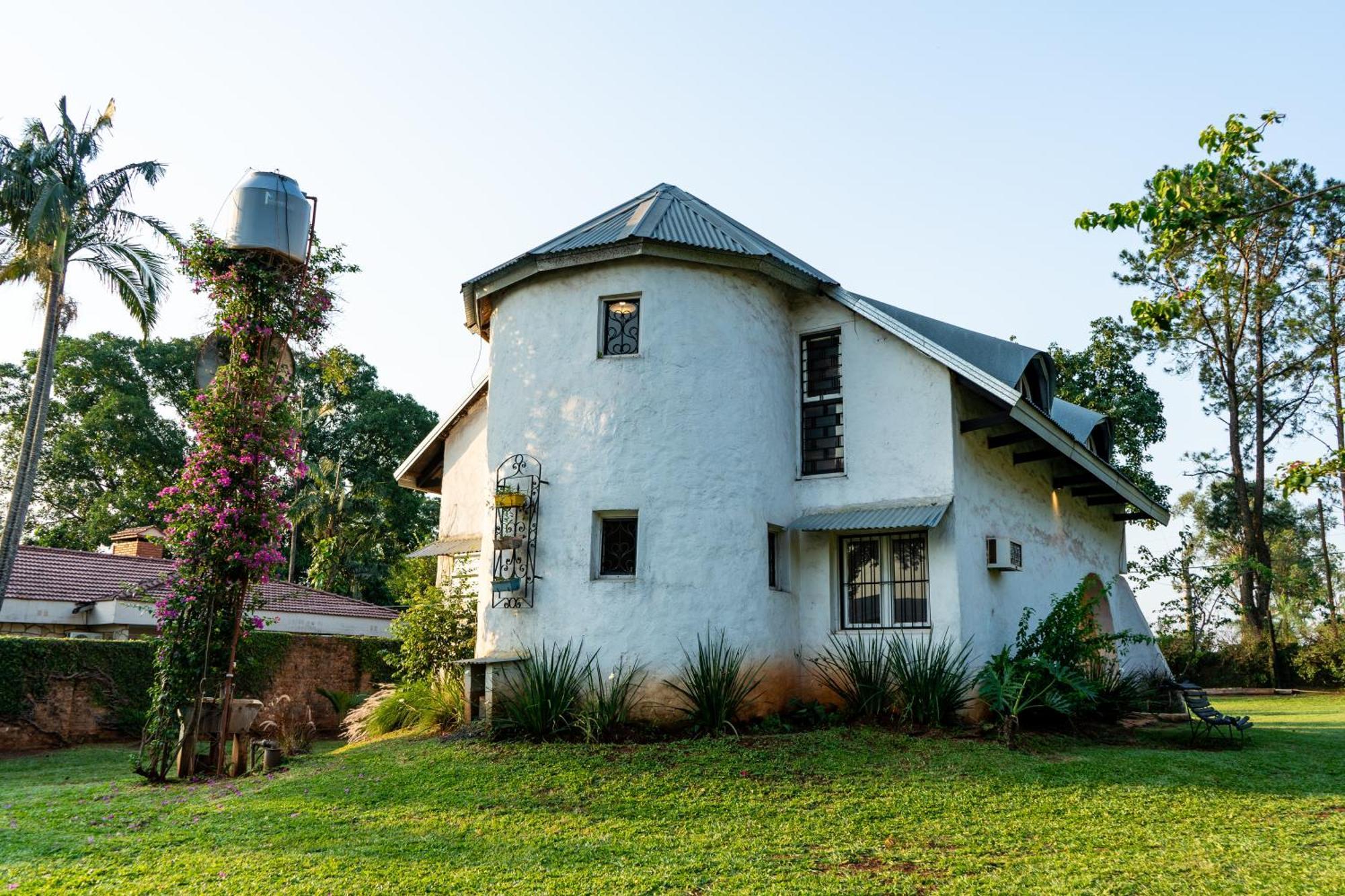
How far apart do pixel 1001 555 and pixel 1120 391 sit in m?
22.3

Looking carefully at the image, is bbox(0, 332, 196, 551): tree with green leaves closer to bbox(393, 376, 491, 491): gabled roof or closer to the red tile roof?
the red tile roof

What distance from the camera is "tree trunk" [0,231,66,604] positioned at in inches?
757

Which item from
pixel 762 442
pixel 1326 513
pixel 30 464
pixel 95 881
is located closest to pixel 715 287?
pixel 762 442

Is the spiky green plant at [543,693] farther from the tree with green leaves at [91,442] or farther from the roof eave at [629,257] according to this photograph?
the tree with green leaves at [91,442]

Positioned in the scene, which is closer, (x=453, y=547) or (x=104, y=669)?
(x=453, y=547)

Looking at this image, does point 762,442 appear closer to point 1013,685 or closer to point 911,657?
point 911,657

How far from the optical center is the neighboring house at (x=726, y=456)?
11.7 metres

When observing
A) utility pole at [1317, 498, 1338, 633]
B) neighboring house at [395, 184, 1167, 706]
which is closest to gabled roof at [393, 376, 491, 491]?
neighboring house at [395, 184, 1167, 706]

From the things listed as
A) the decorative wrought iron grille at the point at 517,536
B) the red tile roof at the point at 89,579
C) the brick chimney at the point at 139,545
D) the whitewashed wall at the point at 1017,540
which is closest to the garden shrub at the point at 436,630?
the decorative wrought iron grille at the point at 517,536

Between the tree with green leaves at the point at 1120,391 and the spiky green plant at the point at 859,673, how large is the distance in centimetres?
2258

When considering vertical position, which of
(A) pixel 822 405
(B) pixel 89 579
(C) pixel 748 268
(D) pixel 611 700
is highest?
(C) pixel 748 268

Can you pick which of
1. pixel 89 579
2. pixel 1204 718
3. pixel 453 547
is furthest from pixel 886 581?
pixel 89 579

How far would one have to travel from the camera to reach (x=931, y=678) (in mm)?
11375

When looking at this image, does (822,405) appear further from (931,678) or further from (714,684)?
(714,684)
